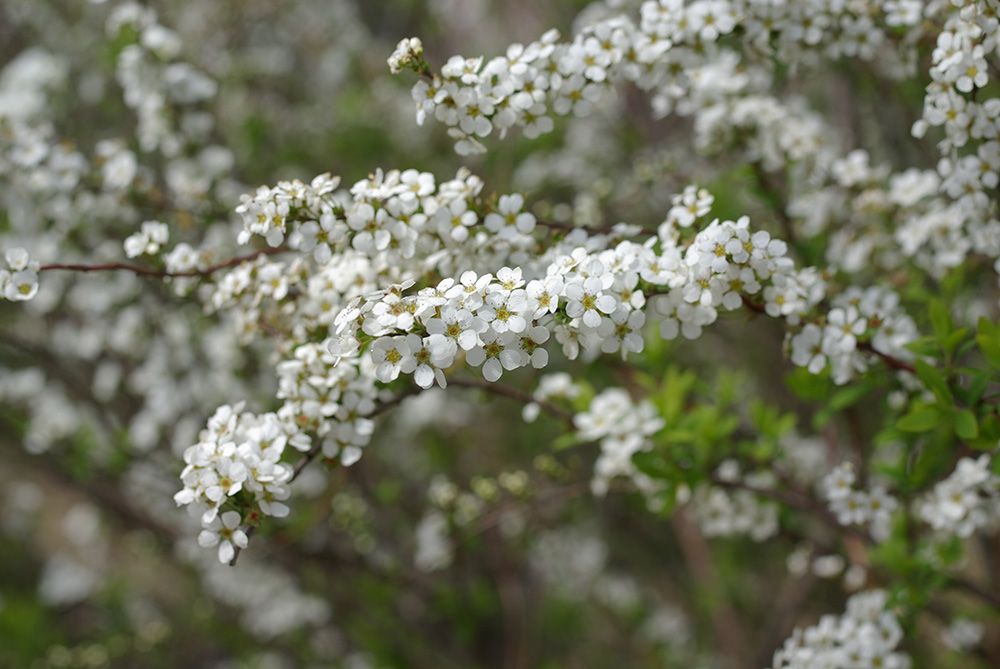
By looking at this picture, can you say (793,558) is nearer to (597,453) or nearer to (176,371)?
(597,453)

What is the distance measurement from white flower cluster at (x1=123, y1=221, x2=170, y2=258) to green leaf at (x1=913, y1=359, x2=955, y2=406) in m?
2.21

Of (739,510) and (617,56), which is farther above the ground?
(617,56)

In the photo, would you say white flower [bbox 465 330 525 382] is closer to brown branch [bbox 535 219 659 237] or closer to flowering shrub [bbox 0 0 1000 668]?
flowering shrub [bbox 0 0 1000 668]

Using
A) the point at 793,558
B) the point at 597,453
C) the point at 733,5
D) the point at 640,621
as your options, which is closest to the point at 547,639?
the point at 640,621

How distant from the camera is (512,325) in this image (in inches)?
65.8

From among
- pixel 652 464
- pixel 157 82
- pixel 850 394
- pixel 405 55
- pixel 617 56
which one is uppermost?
pixel 405 55

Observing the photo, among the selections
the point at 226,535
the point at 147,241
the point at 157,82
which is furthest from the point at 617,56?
the point at 157,82

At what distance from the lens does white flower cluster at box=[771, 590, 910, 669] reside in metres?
2.32

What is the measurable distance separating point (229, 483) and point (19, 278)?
0.87 metres

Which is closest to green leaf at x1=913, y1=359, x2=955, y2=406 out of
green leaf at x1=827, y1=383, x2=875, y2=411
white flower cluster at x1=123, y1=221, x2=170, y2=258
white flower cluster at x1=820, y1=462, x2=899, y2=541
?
green leaf at x1=827, y1=383, x2=875, y2=411

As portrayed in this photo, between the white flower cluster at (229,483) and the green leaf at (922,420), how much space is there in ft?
5.40

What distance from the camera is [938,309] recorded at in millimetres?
2197

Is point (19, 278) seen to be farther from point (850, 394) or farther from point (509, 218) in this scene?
point (850, 394)

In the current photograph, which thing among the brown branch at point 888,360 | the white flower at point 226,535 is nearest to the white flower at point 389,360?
the white flower at point 226,535
